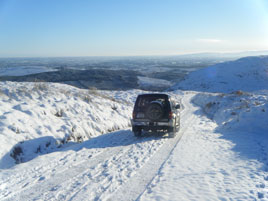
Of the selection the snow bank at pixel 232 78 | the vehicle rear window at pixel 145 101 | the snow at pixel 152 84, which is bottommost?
the snow at pixel 152 84

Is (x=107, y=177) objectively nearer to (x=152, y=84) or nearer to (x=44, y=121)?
(x=44, y=121)

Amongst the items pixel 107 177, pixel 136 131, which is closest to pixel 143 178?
pixel 107 177

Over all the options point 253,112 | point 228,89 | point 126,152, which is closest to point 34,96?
point 126,152

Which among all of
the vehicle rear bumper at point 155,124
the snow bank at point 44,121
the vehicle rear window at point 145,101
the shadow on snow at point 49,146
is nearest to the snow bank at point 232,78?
the vehicle rear window at point 145,101

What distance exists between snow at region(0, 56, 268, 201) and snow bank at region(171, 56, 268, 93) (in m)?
50.0

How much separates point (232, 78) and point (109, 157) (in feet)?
215

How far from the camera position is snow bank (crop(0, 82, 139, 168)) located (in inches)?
308

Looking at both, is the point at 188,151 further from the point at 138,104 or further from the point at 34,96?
the point at 34,96

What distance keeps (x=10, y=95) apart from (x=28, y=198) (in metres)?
7.93

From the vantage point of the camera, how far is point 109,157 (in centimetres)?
747

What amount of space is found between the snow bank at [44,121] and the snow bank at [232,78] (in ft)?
162

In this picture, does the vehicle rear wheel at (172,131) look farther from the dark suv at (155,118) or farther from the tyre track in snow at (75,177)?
the tyre track in snow at (75,177)

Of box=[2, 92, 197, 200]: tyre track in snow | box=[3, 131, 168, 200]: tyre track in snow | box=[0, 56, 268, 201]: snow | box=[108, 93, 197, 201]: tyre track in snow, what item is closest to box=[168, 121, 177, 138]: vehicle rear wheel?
box=[0, 56, 268, 201]: snow

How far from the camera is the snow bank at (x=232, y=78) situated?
58.0m
